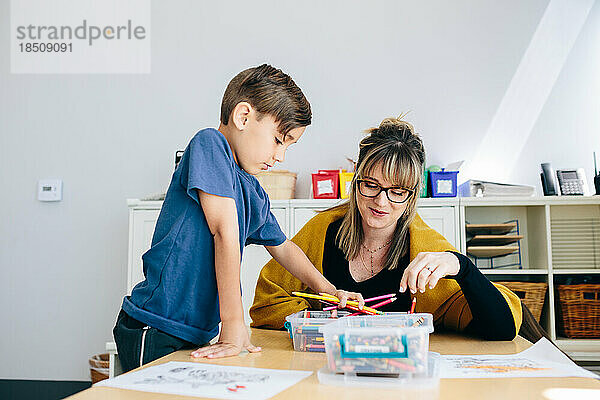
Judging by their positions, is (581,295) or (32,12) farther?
(32,12)

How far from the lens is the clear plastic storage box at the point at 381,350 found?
0.77 m

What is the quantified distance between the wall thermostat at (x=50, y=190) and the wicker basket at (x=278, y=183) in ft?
3.97

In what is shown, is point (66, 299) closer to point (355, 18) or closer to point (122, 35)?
point (122, 35)

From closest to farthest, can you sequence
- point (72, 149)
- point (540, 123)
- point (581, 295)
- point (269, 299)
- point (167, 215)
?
point (167, 215)
point (269, 299)
point (581, 295)
point (540, 123)
point (72, 149)

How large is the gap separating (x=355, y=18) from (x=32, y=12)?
1812mm

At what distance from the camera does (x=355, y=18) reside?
319 cm

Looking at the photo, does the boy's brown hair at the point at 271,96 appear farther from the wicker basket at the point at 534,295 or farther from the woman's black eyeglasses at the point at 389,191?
the wicker basket at the point at 534,295

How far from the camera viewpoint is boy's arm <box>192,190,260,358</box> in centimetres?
106

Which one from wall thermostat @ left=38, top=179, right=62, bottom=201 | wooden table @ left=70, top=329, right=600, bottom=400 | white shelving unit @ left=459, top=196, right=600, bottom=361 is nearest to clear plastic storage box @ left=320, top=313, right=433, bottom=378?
wooden table @ left=70, top=329, right=600, bottom=400

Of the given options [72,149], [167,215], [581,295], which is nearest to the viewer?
[167,215]

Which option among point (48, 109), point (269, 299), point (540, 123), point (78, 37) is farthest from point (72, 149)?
point (540, 123)

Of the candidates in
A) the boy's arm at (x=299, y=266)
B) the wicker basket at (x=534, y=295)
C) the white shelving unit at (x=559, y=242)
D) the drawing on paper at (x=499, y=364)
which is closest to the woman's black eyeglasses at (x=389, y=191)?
the boy's arm at (x=299, y=266)

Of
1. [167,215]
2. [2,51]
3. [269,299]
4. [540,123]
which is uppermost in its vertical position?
[2,51]

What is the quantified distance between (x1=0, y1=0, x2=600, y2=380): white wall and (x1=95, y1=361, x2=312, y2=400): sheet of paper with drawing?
87.8 inches
